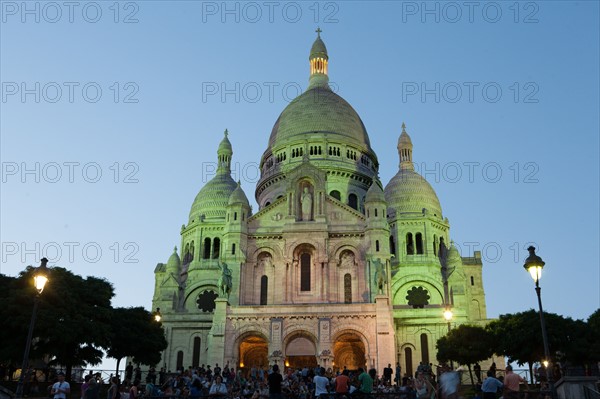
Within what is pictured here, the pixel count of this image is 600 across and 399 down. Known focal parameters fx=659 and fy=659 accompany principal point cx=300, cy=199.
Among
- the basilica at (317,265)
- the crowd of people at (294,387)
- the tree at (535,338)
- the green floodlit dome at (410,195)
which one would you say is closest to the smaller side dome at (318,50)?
the basilica at (317,265)

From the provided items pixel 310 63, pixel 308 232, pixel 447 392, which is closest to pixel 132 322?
pixel 308 232

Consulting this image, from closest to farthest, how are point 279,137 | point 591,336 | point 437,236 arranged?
point 591,336, point 437,236, point 279,137

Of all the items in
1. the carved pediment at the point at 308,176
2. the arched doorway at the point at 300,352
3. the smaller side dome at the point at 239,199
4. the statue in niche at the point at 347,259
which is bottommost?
the arched doorway at the point at 300,352

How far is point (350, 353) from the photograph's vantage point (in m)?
55.1

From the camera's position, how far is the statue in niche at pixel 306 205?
192ft

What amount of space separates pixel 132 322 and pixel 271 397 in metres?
29.4

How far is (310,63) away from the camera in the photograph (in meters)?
88.8

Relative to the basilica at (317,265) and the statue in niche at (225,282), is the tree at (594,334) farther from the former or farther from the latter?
the statue in niche at (225,282)

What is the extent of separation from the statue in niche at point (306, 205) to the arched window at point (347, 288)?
246 inches

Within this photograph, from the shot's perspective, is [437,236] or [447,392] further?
[437,236]

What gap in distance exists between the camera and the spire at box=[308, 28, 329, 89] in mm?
86312

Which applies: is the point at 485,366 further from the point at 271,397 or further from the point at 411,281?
the point at 271,397

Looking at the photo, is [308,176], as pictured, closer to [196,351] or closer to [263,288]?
[263,288]

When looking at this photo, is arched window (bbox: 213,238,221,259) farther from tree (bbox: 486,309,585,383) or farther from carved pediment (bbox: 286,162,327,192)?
tree (bbox: 486,309,585,383)
